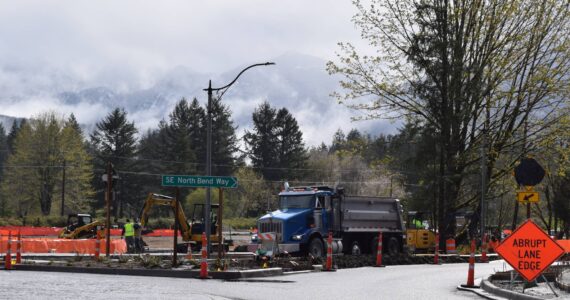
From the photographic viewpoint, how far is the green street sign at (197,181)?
2427 centimetres

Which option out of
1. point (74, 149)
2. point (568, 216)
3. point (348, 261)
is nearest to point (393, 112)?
point (348, 261)

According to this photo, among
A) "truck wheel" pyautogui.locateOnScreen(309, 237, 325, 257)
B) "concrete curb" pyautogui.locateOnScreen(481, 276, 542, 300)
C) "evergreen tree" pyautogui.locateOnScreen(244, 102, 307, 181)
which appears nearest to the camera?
"concrete curb" pyautogui.locateOnScreen(481, 276, 542, 300)

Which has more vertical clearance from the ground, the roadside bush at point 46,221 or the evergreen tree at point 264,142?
the evergreen tree at point 264,142

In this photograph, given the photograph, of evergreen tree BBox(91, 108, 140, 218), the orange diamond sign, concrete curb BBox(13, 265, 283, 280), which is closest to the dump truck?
concrete curb BBox(13, 265, 283, 280)

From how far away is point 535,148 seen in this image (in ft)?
142

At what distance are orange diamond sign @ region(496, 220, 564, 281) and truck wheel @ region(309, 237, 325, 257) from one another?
1612cm

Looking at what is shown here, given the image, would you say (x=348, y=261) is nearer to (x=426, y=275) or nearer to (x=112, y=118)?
(x=426, y=275)

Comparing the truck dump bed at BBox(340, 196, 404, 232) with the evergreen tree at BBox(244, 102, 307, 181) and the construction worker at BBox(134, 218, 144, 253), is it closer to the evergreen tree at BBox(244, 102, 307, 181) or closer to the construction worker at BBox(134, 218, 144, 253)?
the construction worker at BBox(134, 218, 144, 253)

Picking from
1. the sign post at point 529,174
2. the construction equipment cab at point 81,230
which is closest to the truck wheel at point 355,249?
the sign post at point 529,174

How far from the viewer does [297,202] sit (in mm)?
34812

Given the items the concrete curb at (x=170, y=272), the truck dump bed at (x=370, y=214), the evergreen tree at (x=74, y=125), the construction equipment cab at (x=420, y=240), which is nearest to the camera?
the concrete curb at (x=170, y=272)

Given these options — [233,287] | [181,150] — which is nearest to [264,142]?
[181,150]

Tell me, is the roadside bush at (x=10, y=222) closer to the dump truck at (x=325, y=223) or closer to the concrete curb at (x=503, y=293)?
the dump truck at (x=325, y=223)

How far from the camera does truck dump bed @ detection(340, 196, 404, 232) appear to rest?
3481 centimetres
